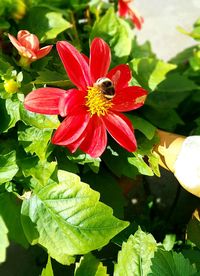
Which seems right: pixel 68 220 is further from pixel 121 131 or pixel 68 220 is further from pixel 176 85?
pixel 176 85

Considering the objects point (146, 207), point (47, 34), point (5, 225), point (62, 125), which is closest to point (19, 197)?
point (5, 225)

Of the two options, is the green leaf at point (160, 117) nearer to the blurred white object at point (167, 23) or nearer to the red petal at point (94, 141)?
the red petal at point (94, 141)

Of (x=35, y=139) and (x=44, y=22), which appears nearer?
(x=35, y=139)

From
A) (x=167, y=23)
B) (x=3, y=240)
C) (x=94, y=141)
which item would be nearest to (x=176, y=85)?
(x=94, y=141)

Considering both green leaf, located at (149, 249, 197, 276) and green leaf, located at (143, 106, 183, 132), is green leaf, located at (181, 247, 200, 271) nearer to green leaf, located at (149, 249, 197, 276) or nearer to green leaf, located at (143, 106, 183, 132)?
green leaf, located at (149, 249, 197, 276)

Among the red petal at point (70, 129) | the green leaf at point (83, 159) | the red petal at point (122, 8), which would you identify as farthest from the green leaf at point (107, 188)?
the red petal at point (122, 8)

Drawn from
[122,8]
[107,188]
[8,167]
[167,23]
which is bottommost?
[167,23]
